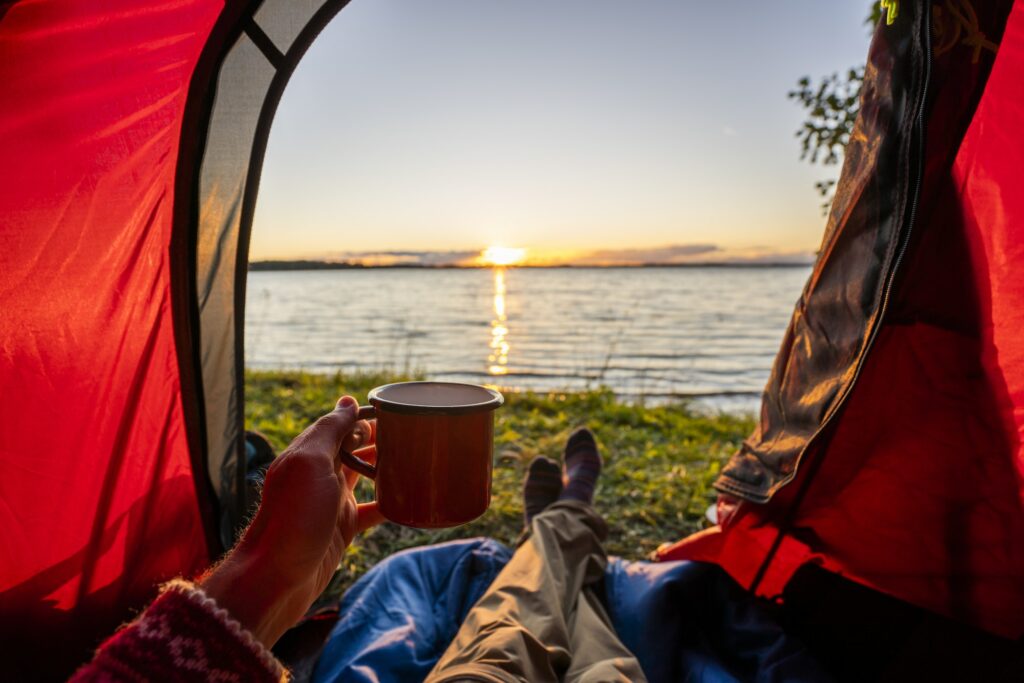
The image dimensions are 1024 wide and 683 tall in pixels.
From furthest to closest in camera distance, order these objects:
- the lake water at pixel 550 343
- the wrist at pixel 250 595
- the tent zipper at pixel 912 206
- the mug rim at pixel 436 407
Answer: the lake water at pixel 550 343 < the tent zipper at pixel 912 206 < the mug rim at pixel 436 407 < the wrist at pixel 250 595

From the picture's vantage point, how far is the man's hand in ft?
3.69

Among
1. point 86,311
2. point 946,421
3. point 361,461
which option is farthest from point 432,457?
point 946,421

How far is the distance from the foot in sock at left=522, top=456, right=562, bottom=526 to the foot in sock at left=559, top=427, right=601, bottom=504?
0.07 meters

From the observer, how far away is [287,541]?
122 centimetres

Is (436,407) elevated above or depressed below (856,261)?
below

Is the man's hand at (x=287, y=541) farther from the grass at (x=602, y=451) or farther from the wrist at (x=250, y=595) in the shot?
the grass at (x=602, y=451)

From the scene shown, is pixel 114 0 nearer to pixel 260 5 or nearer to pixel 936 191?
pixel 260 5

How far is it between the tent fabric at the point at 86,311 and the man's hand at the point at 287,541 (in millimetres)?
724

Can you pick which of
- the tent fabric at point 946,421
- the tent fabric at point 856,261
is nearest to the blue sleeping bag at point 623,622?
the tent fabric at point 946,421

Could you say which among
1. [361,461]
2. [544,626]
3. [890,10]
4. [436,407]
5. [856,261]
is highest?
[890,10]

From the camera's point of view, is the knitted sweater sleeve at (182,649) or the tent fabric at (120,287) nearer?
the knitted sweater sleeve at (182,649)

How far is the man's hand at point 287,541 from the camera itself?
44.3 inches

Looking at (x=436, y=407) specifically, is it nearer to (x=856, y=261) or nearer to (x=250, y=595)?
(x=250, y=595)

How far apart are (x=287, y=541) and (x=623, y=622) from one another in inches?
54.0
